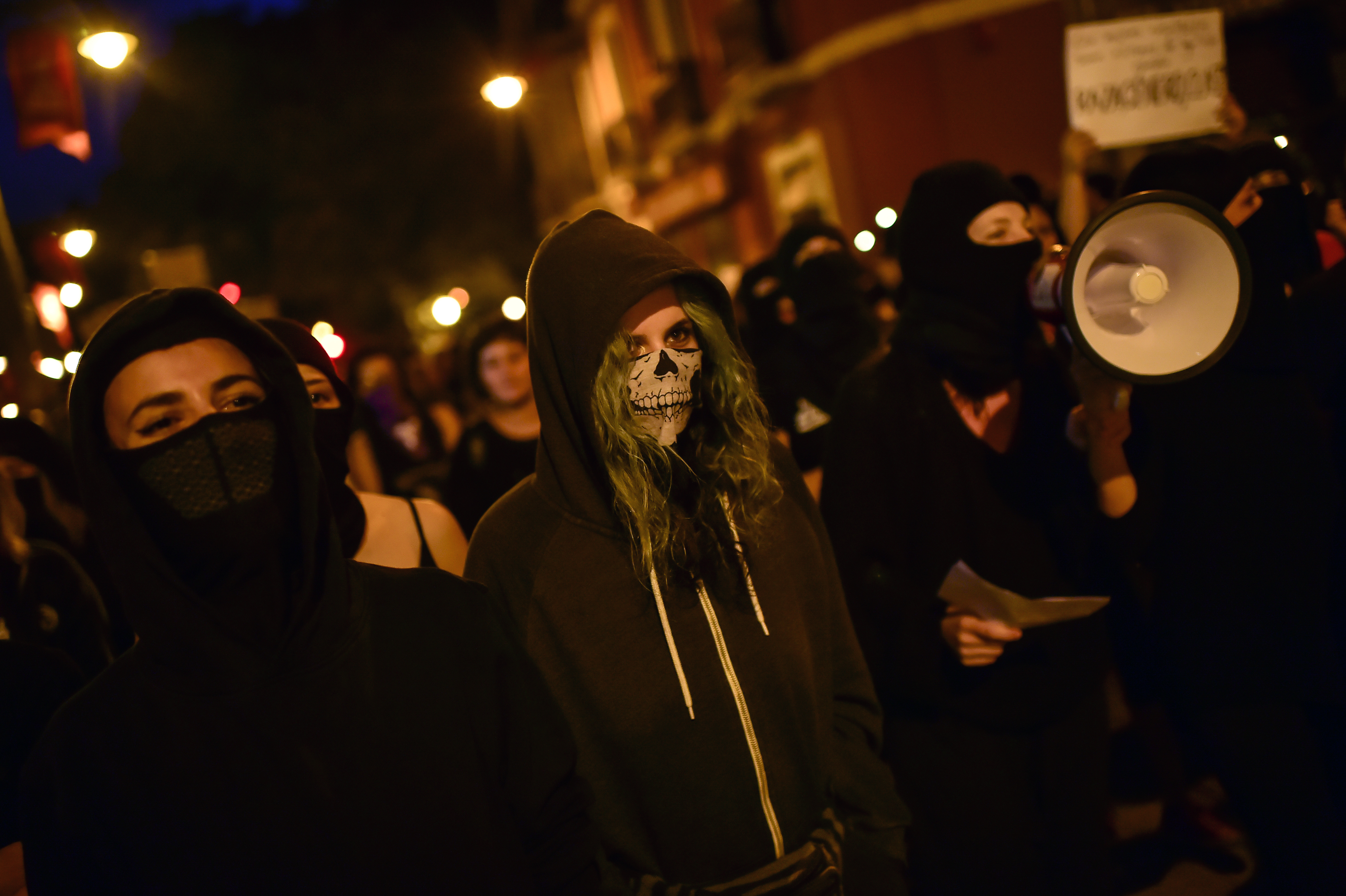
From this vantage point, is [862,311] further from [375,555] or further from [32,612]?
[32,612]

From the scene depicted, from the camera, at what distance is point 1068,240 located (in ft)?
12.4

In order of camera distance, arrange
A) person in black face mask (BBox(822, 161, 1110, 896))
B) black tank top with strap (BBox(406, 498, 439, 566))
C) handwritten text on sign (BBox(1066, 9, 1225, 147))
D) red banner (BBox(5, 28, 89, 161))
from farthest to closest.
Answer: red banner (BBox(5, 28, 89, 161)) → handwritten text on sign (BBox(1066, 9, 1225, 147)) → black tank top with strap (BBox(406, 498, 439, 566)) → person in black face mask (BBox(822, 161, 1110, 896))

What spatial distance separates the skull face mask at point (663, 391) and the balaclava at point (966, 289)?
85cm

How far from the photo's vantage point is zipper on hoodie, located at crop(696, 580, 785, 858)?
190 cm

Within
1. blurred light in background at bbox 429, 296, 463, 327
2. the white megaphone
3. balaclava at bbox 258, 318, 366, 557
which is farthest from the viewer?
blurred light in background at bbox 429, 296, 463, 327

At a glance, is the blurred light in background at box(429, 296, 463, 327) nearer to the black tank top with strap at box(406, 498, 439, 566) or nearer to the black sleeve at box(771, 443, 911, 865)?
the black tank top with strap at box(406, 498, 439, 566)

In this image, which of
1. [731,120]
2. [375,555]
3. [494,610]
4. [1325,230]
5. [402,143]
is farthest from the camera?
[402,143]

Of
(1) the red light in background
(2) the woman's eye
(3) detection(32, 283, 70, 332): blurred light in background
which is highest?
(3) detection(32, 283, 70, 332): blurred light in background

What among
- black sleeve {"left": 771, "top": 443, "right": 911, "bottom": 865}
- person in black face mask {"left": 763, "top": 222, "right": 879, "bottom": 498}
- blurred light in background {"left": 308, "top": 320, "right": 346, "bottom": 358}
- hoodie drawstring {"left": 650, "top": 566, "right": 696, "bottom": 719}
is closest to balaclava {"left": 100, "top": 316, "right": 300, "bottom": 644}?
hoodie drawstring {"left": 650, "top": 566, "right": 696, "bottom": 719}

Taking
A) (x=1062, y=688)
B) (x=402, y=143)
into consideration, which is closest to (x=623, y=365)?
(x=1062, y=688)

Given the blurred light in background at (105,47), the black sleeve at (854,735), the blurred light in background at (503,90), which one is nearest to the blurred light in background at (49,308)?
the blurred light in background at (105,47)

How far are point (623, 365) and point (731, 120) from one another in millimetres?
15424

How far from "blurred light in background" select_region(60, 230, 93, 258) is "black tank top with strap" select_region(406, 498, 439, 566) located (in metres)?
11.6

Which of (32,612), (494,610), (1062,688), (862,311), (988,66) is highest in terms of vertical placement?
(988,66)
